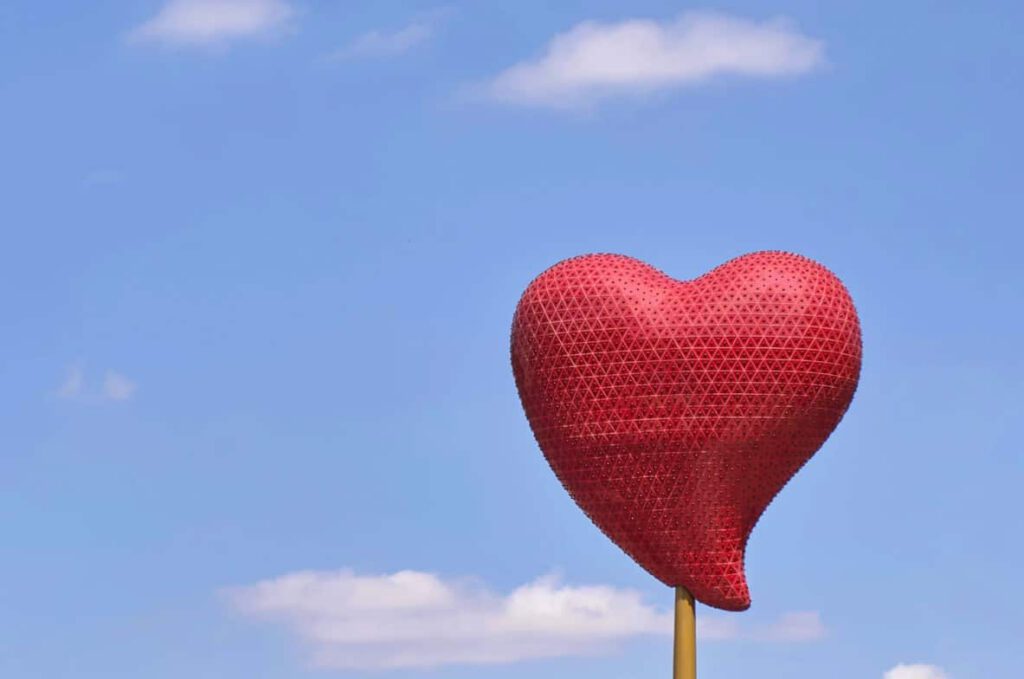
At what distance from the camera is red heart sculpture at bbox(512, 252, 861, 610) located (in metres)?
74.8

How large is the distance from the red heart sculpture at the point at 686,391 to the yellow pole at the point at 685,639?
528 millimetres

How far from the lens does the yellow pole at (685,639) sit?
252ft

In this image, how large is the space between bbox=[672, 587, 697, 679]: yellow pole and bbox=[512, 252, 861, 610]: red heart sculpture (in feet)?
1.73

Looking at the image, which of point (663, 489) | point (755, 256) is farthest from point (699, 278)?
point (663, 489)

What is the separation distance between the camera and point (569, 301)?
7619cm

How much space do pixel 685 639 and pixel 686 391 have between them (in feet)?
25.3

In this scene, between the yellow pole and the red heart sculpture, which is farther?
the yellow pole

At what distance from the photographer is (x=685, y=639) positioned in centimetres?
7694

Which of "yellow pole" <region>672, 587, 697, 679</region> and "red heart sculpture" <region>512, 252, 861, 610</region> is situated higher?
"red heart sculpture" <region>512, 252, 861, 610</region>

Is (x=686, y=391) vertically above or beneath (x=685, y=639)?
above

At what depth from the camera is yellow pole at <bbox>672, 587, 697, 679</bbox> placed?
3024 inches

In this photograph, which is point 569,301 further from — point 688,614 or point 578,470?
point 688,614

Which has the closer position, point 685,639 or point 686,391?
point 686,391

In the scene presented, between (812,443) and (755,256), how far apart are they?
5.80 metres
